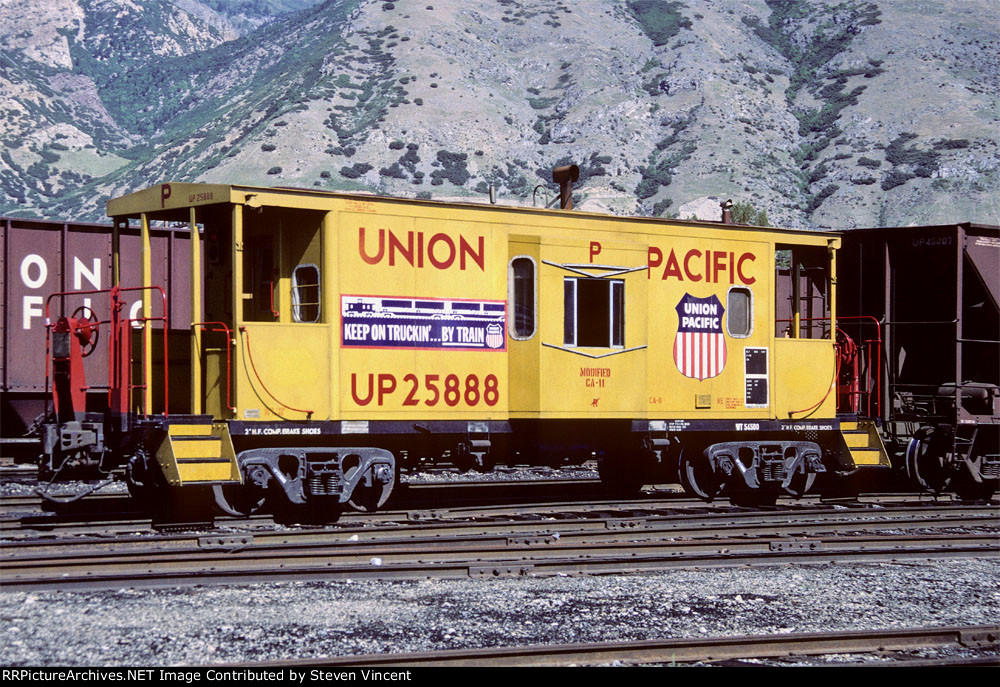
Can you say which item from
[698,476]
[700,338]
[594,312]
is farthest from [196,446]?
[698,476]

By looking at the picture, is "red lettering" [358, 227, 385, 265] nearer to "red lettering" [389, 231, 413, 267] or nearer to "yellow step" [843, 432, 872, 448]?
"red lettering" [389, 231, 413, 267]

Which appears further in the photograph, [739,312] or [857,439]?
[857,439]

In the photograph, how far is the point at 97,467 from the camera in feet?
38.3

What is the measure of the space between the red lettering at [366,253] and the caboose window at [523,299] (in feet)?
5.61

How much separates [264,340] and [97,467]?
2.23m

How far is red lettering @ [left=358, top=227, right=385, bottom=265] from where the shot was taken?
1212 centimetres

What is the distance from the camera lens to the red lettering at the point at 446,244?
41.1ft

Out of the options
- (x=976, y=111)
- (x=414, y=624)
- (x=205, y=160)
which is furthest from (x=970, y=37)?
(x=414, y=624)

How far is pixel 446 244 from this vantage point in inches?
496

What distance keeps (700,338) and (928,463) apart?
4268mm

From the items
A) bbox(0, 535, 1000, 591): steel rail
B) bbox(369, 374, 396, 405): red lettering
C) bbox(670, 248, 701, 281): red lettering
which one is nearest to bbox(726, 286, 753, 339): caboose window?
bbox(670, 248, 701, 281): red lettering

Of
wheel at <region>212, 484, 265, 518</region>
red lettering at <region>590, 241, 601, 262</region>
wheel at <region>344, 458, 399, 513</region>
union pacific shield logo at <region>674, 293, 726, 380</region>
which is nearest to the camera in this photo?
wheel at <region>212, 484, 265, 518</region>

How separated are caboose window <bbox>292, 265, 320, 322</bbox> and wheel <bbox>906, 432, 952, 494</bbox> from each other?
8.63 metres

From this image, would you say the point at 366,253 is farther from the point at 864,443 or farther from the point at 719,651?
the point at 864,443
